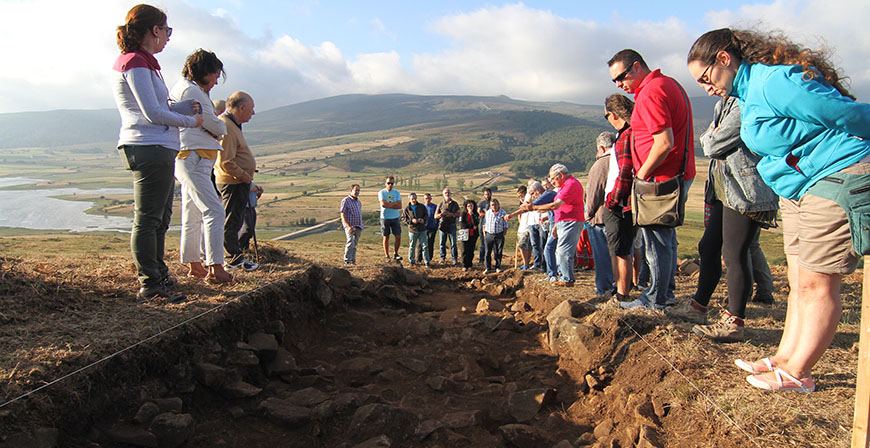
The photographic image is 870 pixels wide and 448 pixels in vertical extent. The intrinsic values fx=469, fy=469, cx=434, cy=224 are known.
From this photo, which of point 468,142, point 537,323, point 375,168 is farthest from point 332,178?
point 537,323

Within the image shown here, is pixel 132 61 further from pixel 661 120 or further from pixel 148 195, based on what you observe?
pixel 661 120

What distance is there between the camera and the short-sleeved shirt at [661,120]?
4676mm

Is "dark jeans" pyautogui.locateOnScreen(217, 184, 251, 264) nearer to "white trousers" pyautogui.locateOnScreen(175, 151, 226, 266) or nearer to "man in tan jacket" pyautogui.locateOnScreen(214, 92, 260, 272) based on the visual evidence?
"man in tan jacket" pyautogui.locateOnScreen(214, 92, 260, 272)

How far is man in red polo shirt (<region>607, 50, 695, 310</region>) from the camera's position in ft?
15.4

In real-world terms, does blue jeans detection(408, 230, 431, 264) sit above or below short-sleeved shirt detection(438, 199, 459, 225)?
below

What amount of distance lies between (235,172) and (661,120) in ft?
17.2

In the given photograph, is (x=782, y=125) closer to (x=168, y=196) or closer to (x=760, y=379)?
(x=760, y=379)

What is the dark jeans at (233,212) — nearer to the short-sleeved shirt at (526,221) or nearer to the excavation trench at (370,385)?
the excavation trench at (370,385)

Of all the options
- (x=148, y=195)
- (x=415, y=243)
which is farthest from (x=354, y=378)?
(x=415, y=243)

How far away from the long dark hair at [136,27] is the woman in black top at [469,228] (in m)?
9.10

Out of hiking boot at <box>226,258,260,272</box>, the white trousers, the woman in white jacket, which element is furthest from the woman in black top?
the white trousers

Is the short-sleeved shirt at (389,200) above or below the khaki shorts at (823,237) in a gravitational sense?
below

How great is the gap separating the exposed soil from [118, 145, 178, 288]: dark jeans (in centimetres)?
46

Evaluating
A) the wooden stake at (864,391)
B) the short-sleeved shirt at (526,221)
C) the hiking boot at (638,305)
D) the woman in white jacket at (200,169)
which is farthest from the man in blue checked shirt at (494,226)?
the wooden stake at (864,391)
